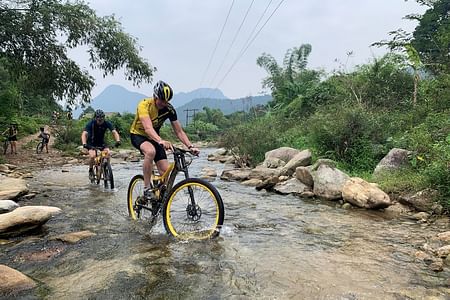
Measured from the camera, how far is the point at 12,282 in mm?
3836

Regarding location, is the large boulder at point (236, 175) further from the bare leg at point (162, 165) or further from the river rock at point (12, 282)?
the river rock at point (12, 282)

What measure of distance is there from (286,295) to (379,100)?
15.6 meters

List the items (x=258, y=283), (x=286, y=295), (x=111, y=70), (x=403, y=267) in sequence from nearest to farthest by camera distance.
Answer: (x=286, y=295), (x=258, y=283), (x=403, y=267), (x=111, y=70)

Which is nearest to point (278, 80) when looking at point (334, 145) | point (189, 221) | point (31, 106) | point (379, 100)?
point (379, 100)

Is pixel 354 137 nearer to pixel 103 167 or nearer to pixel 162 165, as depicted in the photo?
pixel 162 165

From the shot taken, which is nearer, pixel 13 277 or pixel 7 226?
pixel 13 277

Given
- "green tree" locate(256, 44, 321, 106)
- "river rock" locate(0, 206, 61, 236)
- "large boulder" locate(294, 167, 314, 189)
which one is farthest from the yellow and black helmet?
"green tree" locate(256, 44, 321, 106)

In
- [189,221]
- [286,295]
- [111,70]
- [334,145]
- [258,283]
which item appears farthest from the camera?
[111,70]

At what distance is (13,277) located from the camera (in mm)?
3912

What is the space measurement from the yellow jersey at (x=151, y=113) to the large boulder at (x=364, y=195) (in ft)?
14.0

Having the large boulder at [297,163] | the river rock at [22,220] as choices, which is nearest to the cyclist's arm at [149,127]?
the river rock at [22,220]

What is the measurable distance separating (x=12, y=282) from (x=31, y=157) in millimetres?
18881

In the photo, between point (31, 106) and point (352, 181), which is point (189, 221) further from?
point (31, 106)

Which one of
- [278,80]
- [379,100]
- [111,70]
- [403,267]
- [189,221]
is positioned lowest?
[403,267]
